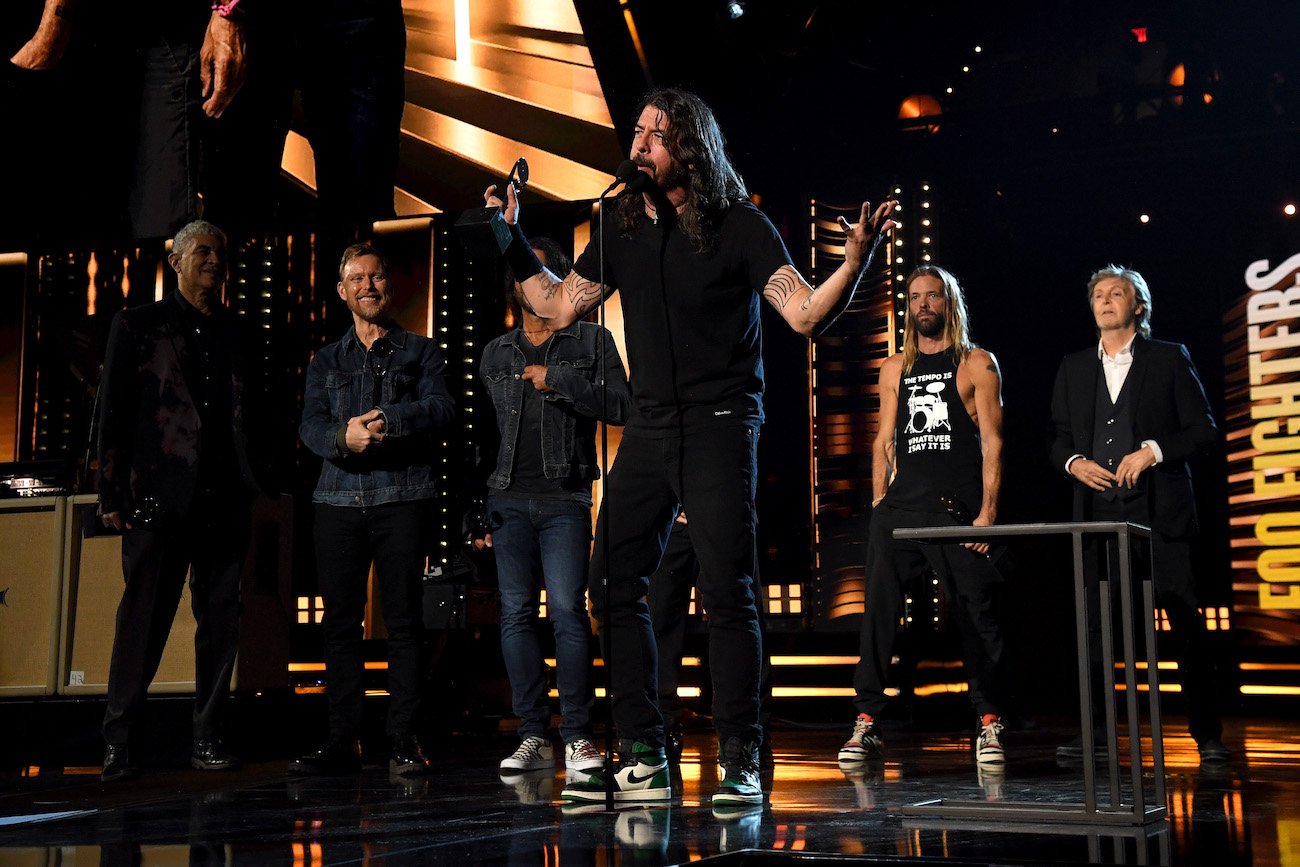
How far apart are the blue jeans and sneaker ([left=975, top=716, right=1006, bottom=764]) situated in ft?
4.45

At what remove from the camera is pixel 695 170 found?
3432 millimetres

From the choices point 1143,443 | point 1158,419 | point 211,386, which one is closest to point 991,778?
point 1143,443

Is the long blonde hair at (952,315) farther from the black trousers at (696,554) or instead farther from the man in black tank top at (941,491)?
the black trousers at (696,554)

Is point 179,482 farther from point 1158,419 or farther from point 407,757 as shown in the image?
point 1158,419

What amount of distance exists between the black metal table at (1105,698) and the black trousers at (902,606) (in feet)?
5.33

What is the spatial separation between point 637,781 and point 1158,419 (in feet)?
7.77

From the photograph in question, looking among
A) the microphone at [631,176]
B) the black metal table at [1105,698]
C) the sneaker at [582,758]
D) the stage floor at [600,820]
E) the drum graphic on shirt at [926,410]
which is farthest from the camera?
the drum graphic on shirt at [926,410]

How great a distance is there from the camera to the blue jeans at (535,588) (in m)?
4.29

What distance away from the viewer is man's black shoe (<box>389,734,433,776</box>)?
14.3 feet

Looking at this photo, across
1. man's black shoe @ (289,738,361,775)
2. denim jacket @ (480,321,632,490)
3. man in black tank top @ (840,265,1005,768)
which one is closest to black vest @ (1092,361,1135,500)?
man in black tank top @ (840,265,1005,768)

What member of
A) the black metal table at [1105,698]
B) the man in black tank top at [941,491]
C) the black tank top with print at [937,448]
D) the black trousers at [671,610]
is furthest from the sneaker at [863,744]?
the black metal table at [1105,698]

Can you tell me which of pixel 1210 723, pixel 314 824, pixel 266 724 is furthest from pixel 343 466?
pixel 1210 723

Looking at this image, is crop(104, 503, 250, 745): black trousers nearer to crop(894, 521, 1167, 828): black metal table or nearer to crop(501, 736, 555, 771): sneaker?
crop(501, 736, 555, 771): sneaker

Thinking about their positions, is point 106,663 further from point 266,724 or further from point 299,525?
point 299,525
